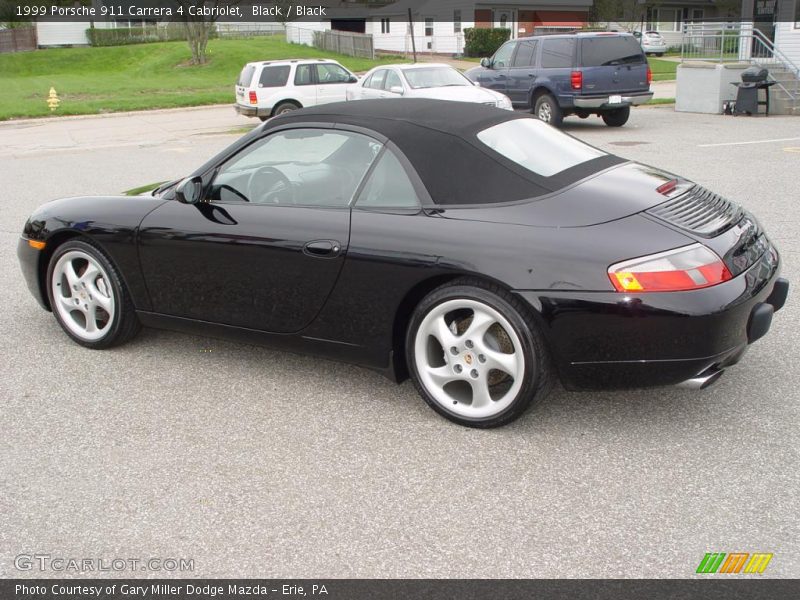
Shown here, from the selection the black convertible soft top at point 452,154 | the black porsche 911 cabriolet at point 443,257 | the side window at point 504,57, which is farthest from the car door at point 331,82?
the black convertible soft top at point 452,154

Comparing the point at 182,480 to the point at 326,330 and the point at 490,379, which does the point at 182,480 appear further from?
the point at 490,379

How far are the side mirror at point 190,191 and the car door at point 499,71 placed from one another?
590 inches

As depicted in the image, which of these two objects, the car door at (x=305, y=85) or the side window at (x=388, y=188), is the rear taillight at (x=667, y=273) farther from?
the car door at (x=305, y=85)

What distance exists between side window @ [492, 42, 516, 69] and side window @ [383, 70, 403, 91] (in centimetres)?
277

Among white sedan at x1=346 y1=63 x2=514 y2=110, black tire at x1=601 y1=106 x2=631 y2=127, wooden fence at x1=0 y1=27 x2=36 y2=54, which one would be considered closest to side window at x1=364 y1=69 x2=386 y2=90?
white sedan at x1=346 y1=63 x2=514 y2=110

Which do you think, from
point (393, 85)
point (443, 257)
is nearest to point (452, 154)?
point (443, 257)

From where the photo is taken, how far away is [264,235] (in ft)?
14.8

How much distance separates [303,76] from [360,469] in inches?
720

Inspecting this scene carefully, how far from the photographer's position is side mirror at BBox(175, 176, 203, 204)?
4.73m

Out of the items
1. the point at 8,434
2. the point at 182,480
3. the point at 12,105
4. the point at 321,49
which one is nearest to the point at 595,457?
the point at 182,480

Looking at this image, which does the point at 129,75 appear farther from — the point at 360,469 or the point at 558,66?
the point at 360,469

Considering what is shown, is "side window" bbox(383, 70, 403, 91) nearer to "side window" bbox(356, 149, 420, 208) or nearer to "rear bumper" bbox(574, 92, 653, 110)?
"rear bumper" bbox(574, 92, 653, 110)

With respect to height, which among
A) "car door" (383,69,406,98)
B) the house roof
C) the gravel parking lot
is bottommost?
the gravel parking lot
